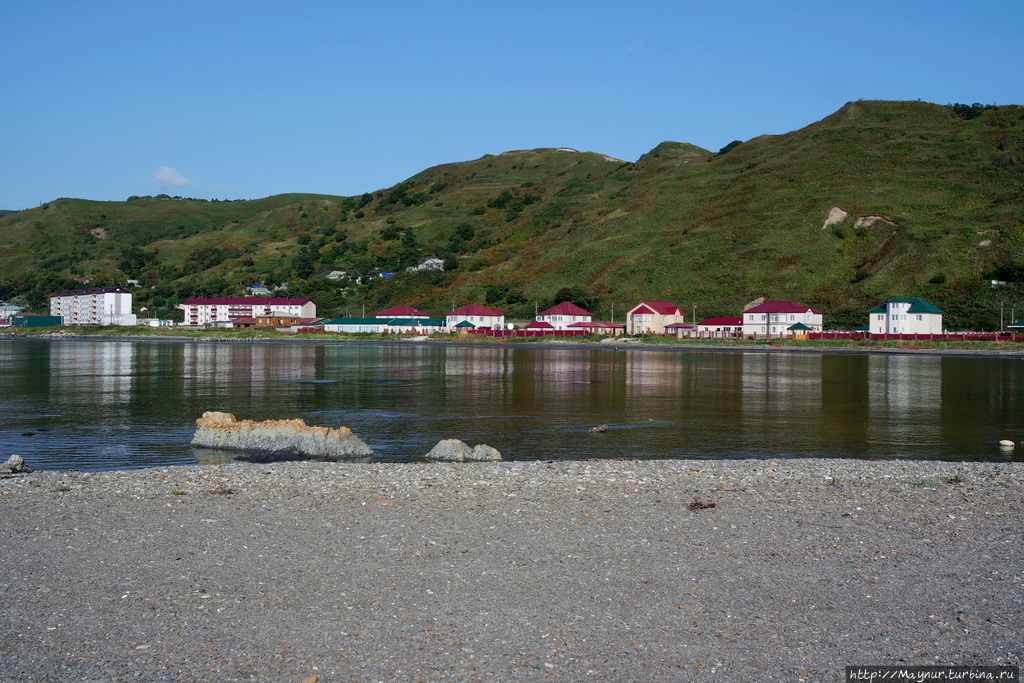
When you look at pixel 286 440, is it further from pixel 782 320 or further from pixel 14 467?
pixel 782 320

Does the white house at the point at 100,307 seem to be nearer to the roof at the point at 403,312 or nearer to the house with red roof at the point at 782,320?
the roof at the point at 403,312

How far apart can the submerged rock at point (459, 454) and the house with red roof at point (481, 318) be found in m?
122

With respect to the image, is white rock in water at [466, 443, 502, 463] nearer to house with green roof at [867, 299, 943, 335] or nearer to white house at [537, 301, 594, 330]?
house with green roof at [867, 299, 943, 335]

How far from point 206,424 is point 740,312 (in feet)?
369

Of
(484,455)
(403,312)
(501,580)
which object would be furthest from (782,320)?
(501,580)

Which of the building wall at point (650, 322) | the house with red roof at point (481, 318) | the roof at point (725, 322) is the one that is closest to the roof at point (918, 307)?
the roof at point (725, 322)

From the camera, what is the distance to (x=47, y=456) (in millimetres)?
21953

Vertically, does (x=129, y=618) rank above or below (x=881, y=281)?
below

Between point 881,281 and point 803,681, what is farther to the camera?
point 881,281

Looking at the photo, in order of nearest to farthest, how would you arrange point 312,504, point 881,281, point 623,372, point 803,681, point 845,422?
point 803,681 → point 312,504 → point 845,422 → point 623,372 → point 881,281

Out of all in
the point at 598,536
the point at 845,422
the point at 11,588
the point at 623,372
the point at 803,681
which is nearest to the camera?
the point at 803,681

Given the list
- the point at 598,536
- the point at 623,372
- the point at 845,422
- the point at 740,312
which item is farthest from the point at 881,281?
the point at 598,536

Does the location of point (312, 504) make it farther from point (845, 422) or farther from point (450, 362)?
point (450, 362)

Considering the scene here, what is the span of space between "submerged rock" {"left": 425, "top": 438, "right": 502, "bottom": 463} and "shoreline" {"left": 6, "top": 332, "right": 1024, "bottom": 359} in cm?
8658
